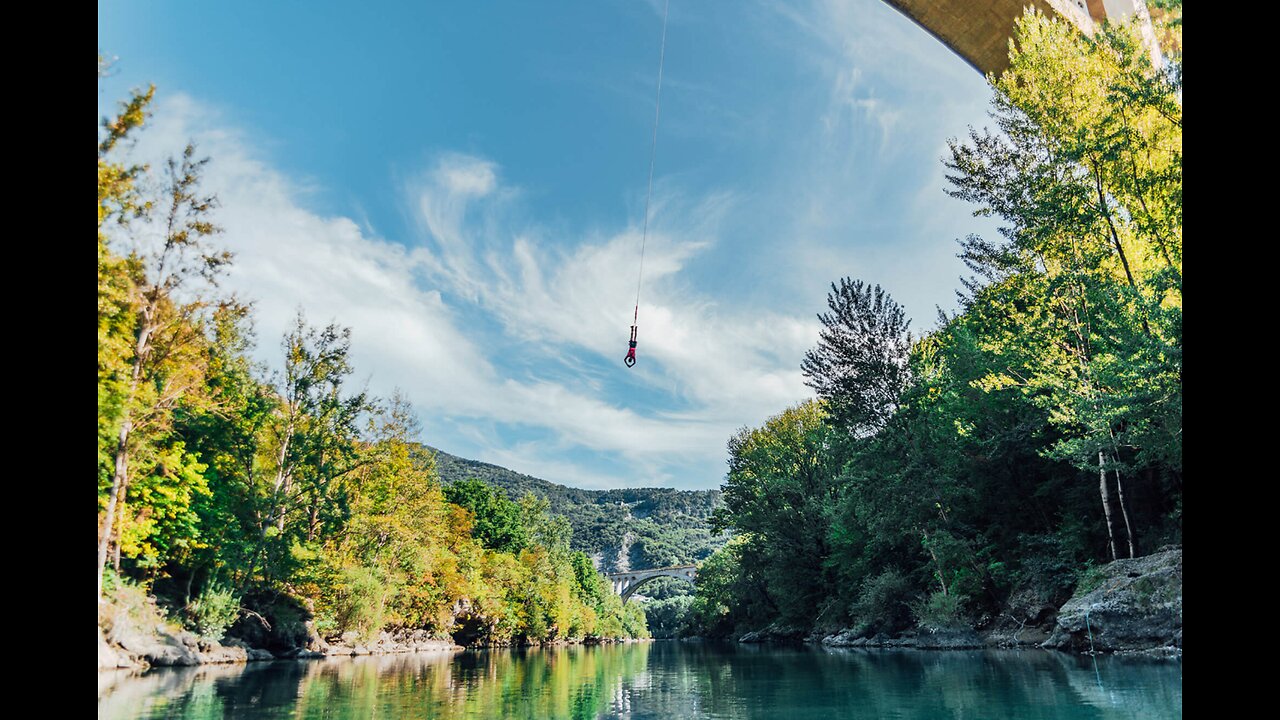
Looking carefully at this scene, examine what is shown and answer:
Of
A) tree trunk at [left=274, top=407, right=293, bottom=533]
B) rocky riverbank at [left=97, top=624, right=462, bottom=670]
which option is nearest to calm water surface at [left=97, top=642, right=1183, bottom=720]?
rocky riverbank at [left=97, top=624, right=462, bottom=670]

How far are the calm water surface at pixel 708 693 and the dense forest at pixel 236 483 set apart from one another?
212 inches

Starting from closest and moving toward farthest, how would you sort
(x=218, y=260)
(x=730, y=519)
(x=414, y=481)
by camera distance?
(x=218, y=260), (x=414, y=481), (x=730, y=519)

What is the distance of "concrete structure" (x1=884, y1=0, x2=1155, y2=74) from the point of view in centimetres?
2280

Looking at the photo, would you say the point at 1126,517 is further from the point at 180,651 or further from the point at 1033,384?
the point at 180,651

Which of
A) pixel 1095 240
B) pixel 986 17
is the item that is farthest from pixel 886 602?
pixel 986 17

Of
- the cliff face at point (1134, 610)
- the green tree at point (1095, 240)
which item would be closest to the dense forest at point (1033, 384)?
the green tree at point (1095, 240)

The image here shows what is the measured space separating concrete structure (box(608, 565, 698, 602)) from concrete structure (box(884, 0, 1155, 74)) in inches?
3365

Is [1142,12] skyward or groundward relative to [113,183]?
skyward

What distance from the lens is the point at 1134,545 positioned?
20016 millimetres

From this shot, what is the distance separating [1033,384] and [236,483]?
25.3 m

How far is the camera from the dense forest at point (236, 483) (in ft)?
54.6
